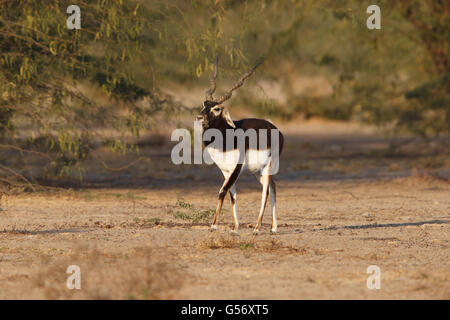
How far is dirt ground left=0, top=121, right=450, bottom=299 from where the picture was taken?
25.3 feet

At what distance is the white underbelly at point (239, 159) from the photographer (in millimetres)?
10328

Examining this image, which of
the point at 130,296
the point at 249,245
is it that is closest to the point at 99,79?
the point at 249,245

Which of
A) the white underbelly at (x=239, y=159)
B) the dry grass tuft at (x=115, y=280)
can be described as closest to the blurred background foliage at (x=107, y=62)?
the white underbelly at (x=239, y=159)

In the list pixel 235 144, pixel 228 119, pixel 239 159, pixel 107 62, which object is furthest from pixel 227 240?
pixel 107 62

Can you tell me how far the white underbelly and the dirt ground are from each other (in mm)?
870

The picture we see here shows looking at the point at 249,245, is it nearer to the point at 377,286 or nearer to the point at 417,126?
the point at 377,286

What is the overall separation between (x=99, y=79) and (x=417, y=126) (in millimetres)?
10120

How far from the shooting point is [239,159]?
407 inches

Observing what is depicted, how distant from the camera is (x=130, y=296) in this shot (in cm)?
732

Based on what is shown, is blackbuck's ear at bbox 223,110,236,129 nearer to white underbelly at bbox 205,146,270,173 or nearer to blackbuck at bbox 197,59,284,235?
blackbuck at bbox 197,59,284,235

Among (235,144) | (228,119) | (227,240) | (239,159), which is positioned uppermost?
(228,119)

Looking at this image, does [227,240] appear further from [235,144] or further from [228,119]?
[228,119]

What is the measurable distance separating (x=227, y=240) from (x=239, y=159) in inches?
41.0

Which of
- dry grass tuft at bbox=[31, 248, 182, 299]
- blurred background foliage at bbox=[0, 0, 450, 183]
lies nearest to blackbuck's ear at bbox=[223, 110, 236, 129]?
dry grass tuft at bbox=[31, 248, 182, 299]
